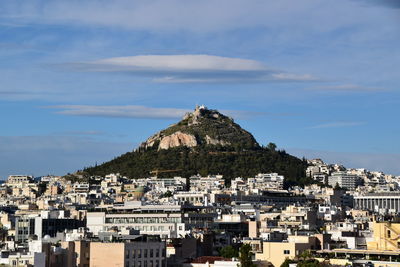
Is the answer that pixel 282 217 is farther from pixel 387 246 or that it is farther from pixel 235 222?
pixel 387 246

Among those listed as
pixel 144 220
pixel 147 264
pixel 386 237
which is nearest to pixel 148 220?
pixel 144 220

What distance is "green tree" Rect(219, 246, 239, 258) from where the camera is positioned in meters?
91.7

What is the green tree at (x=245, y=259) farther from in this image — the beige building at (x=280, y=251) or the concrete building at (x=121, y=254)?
the concrete building at (x=121, y=254)

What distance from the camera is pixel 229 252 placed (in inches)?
3656

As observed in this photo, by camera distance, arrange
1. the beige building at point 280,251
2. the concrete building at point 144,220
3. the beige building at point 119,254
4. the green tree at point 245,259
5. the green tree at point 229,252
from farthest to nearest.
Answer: the concrete building at point 144,220 < the green tree at point 229,252 < the beige building at point 280,251 < the beige building at point 119,254 < the green tree at point 245,259

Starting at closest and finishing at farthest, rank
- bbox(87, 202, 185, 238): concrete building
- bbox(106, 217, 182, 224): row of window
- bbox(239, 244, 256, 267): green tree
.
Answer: bbox(239, 244, 256, 267): green tree < bbox(87, 202, 185, 238): concrete building < bbox(106, 217, 182, 224): row of window

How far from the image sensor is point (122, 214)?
130750 mm

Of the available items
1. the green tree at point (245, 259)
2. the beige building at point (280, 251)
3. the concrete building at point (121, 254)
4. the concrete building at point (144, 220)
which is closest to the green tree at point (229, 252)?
the beige building at point (280, 251)

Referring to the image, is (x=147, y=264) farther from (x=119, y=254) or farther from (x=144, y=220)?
(x=144, y=220)

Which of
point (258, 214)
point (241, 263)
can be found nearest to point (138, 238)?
point (241, 263)

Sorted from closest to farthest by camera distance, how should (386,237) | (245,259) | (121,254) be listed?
(245,259) → (121,254) → (386,237)

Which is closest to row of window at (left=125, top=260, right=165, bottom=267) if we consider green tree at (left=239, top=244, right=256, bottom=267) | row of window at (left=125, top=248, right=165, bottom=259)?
row of window at (left=125, top=248, right=165, bottom=259)

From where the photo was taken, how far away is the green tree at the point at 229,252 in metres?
91.7

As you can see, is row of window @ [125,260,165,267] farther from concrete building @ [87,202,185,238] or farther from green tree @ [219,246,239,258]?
concrete building @ [87,202,185,238]
